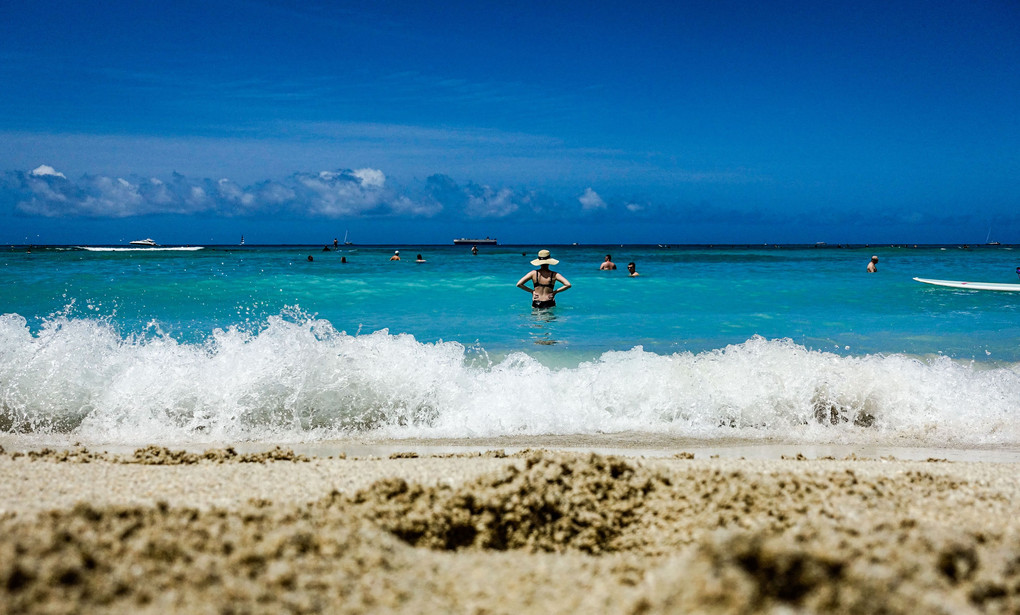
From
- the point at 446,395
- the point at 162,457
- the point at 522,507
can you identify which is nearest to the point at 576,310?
the point at 446,395

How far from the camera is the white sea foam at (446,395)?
565cm

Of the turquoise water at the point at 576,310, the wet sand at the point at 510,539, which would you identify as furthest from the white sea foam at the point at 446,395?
the turquoise water at the point at 576,310

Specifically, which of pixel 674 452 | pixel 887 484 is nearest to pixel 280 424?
pixel 674 452

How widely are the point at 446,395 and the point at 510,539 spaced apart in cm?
367

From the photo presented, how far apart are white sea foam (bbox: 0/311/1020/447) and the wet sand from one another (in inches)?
77.5

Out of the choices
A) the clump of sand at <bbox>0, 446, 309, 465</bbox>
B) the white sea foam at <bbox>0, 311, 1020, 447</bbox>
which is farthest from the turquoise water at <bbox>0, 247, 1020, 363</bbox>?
the clump of sand at <bbox>0, 446, 309, 465</bbox>

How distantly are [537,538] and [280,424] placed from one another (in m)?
3.88

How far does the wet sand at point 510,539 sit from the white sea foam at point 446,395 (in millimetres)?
1969

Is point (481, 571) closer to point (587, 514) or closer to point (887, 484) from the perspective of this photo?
point (587, 514)

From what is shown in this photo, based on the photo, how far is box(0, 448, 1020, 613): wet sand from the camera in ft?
5.16

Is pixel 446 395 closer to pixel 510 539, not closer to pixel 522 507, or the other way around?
pixel 522 507

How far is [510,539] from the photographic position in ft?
8.48

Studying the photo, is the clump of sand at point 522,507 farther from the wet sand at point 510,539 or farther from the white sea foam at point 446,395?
the white sea foam at point 446,395

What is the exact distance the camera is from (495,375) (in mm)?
6637
